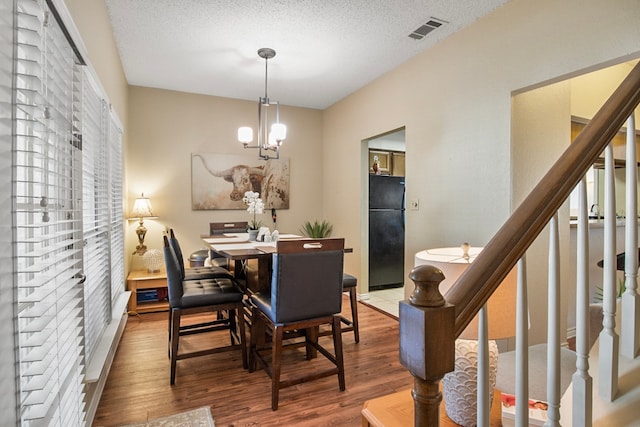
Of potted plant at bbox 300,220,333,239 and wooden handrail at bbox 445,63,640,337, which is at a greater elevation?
wooden handrail at bbox 445,63,640,337

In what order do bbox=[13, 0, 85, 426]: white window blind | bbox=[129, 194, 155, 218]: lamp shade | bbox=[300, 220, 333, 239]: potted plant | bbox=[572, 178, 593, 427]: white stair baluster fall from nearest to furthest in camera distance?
bbox=[572, 178, 593, 427]: white stair baluster < bbox=[13, 0, 85, 426]: white window blind < bbox=[129, 194, 155, 218]: lamp shade < bbox=[300, 220, 333, 239]: potted plant

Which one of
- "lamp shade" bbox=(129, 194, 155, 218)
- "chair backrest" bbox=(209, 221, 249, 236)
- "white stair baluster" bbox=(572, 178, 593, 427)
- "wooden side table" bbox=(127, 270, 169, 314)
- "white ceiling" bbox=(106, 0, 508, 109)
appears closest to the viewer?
"white stair baluster" bbox=(572, 178, 593, 427)

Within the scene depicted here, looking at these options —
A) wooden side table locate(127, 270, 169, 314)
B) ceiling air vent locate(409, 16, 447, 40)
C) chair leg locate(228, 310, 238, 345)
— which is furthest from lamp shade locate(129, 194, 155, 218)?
ceiling air vent locate(409, 16, 447, 40)

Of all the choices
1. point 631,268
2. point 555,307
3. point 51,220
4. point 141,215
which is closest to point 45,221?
point 51,220

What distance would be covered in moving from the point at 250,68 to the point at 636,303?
3.76 m

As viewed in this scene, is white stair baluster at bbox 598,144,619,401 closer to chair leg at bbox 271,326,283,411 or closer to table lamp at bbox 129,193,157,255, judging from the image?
chair leg at bbox 271,326,283,411

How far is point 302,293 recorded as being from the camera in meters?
2.12

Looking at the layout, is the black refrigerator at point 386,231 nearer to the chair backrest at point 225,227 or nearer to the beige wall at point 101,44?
the chair backrest at point 225,227

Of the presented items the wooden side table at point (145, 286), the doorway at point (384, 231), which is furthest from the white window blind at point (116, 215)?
the doorway at point (384, 231)

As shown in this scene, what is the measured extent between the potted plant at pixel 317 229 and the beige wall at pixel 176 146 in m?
0.17

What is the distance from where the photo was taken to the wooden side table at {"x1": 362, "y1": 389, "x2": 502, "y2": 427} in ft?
3.61

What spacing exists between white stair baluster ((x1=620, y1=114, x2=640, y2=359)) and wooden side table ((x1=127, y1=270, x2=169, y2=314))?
155 inches

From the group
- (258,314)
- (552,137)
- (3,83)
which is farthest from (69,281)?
(552,137)

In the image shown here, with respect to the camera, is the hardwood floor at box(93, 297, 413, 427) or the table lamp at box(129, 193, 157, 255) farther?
the table lamp at box(129, 193, 157, 255)
